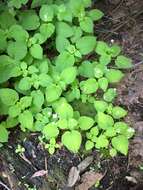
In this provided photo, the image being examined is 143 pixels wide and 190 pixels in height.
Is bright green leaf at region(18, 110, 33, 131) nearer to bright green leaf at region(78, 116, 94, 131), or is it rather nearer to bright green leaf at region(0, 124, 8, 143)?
bright green leaf at region(0, 124, 8, 143)

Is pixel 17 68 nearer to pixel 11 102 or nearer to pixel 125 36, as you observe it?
pixel 11 102

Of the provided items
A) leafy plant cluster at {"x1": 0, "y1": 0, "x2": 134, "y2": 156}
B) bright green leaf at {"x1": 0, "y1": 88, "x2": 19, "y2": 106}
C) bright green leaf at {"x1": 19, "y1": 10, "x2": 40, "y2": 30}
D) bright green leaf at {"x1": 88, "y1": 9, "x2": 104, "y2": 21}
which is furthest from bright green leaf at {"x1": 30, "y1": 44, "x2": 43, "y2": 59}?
bright green leaf at {"x1": 88, "y1": 9, "x2": 104, "y2": 21}

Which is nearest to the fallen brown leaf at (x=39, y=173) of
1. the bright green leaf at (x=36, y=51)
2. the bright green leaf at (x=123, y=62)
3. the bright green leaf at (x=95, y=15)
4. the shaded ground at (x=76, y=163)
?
the shaded ground at (x=76, y=163)

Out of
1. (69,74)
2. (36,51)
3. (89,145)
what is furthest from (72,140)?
(36,51)

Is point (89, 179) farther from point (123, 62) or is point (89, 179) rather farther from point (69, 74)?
point (123, 62)

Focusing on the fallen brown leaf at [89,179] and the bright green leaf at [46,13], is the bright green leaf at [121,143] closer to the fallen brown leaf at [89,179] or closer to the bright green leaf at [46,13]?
the fallen brown leaf at [89,179]

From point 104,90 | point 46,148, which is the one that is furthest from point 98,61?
point 46,148

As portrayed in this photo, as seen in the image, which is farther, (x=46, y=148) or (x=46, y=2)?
(x=46, y=2)

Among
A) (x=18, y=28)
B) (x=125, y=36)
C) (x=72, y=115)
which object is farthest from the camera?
(x=125, y=36)
